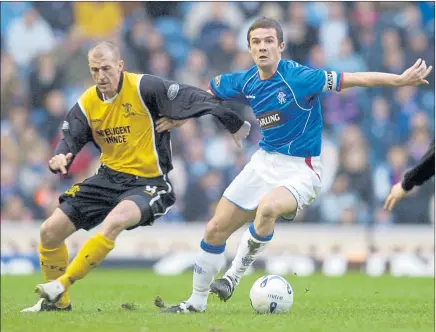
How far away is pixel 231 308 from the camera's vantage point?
396 inches

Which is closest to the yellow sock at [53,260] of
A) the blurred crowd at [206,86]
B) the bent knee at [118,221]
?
the bent knee at [118,221]

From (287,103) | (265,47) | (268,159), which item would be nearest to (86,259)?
(268,159)

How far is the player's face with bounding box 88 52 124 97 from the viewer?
9.47m

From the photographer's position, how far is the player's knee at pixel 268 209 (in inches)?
365

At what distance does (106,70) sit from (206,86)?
10.0m

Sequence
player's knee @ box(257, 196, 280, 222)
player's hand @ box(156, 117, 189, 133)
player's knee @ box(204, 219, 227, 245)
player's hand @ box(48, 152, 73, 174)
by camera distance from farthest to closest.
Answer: player's hand @ box(156, 117, 189, 133) < player's knee @ box(204, 219, 227, 245) < player's hand @ box(48, 152, 73, 174) < player's knee @ box(257, 196, 280, 222)

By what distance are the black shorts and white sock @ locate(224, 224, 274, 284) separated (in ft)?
2.62

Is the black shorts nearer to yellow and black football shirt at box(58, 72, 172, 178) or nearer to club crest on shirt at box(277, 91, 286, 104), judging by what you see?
yellow and black football shirt at box(58, 72, 172, 178)

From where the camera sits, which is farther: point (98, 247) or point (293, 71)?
point (293, 71)

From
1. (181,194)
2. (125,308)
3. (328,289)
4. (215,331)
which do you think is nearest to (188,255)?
(181,194)

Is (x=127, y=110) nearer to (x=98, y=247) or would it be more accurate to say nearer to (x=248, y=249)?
(x=98, y=247)

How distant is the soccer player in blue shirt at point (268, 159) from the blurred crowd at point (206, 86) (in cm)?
784

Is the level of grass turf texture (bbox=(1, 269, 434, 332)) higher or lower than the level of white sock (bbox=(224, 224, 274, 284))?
lower

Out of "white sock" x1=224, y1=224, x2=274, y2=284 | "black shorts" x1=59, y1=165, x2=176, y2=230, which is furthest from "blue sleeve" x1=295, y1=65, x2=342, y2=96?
"black shorts" x1=59, y1=165, x2=176, y2=230
